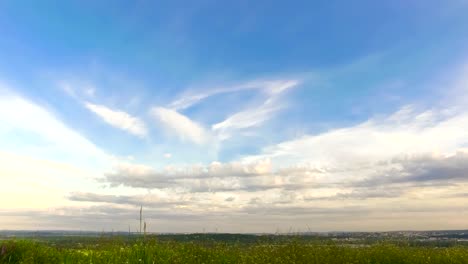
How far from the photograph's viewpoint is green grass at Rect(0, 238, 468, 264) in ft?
45.0

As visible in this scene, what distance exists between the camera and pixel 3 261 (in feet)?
42.8

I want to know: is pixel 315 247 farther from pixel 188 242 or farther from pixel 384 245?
pixel 188 242

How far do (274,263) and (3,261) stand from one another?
869 centimetres

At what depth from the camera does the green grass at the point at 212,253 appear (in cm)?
1371

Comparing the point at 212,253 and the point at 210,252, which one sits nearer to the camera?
the point at 212,253

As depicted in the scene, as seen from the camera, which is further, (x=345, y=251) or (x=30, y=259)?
(x=345, y=251)

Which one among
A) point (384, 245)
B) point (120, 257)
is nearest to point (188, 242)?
point (120, 257)

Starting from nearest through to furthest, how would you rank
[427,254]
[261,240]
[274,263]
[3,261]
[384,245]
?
[3,261] < [274,263] < [427,254] < [384,245] < [261,240]

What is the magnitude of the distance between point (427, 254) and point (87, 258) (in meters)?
12.9

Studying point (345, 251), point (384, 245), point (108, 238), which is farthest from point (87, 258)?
point (384, 245)

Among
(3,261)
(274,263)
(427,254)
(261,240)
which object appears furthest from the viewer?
(261,240)

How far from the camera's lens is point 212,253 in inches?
617

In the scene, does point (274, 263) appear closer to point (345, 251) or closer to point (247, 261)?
point (247, 261)

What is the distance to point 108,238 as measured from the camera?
18172mm
